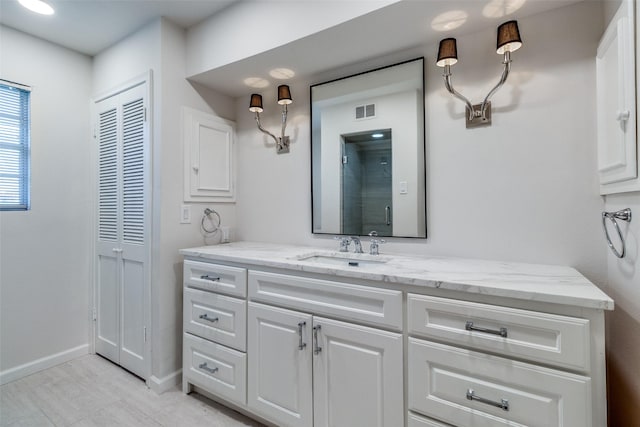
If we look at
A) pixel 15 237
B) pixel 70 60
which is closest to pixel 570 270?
pixel 15 237

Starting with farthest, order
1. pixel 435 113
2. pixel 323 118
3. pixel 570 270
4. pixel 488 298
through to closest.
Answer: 1. pixel 323 118
2. pixel 435 113
3. pixel 570 270
4. pixel 488 298

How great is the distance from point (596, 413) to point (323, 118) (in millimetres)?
1991

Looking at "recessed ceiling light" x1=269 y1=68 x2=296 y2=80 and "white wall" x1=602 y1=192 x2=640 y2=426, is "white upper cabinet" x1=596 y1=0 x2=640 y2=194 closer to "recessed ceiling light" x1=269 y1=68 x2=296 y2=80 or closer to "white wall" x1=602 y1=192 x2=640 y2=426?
Answer: "white wall" x1=602 y1=192 x2=640 y2=426

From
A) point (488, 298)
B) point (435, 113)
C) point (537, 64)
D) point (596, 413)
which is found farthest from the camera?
point (435, 113)

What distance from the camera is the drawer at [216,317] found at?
1.79m

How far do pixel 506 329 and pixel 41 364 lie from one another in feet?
10.5

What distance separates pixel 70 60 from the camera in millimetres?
2557

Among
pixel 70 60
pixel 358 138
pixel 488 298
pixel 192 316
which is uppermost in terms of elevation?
pixel 70 60

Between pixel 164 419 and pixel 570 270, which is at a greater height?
pixel 570 270

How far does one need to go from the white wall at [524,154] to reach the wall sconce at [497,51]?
5 cm

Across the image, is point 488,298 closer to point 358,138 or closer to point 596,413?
point 596,413

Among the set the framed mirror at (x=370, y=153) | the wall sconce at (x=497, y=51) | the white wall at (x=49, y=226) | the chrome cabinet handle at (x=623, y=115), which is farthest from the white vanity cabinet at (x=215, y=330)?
the chrome cabinet handle at (x=623, y=115)

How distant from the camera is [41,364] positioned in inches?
94.1

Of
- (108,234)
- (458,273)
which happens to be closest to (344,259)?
(458,273)
